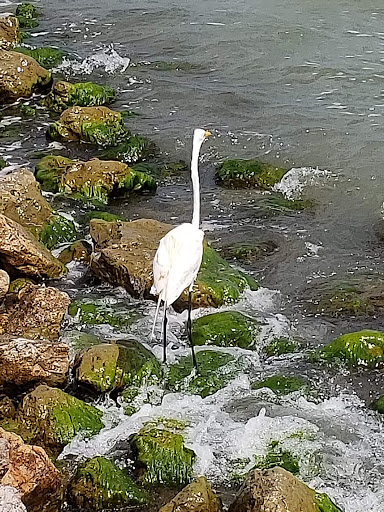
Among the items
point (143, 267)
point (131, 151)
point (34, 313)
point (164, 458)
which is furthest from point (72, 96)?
point (164, 458)

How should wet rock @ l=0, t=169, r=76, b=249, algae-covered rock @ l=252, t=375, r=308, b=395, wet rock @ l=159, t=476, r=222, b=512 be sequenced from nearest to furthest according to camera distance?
1. wet rock @ l=159, t=476, r=222, b=512
2. algae-covered rock @ l=252, t=375, r=308, b=395
3. wet rock @ l=0, t=169, r=76, b=249

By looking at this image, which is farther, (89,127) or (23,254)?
(89,127)

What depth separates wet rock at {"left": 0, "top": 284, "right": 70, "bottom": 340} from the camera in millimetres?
6781

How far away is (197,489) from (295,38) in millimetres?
14461

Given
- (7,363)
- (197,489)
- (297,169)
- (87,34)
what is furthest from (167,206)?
(87,34)

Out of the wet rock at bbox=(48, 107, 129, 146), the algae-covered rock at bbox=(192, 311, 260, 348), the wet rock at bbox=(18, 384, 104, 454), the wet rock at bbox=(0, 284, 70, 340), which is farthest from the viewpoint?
the wet rock at bbox=(48, 107, 129, 146)

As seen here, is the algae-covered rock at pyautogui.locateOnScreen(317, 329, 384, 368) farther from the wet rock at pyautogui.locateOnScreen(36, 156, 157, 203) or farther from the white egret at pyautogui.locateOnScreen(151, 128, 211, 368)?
the wet rock at pyautogui.locateOnScreen(36, 156, 157, 203)

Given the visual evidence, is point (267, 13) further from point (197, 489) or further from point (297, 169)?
point (197, 489)

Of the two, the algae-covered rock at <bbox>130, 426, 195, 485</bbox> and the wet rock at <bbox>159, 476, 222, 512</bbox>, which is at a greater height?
the wet rock at <bbox>159, 476, 222, 512</bbox>

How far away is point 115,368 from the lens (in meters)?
6.08

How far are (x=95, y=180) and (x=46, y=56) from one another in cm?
725

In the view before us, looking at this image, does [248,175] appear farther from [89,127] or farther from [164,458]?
[164,458]

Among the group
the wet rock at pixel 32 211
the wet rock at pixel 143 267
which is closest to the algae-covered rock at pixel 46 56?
the wet rock at pixel 32 211

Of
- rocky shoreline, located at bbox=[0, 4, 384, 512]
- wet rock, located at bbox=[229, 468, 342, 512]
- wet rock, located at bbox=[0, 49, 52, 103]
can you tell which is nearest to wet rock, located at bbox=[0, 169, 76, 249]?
rocky shoreline, located at bbox=[0, 4, 384, 512]
